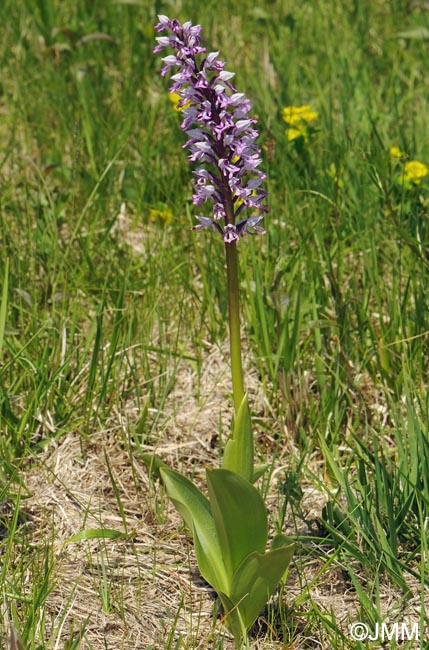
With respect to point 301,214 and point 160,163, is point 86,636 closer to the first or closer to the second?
point 301,214

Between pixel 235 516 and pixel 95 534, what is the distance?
1.47ft

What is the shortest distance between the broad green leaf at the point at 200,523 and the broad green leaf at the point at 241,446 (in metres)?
0.15

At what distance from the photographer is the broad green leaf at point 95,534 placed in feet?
6.97

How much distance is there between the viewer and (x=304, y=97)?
398 centimetres

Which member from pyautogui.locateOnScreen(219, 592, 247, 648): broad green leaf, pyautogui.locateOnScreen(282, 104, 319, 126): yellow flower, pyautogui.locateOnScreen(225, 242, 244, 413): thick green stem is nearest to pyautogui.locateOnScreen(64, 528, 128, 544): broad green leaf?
pyautogui.locateOnScreen(219, 592, 247, 648): broad green leaf

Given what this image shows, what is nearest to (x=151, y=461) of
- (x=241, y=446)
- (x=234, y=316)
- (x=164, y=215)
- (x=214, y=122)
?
(x=241, y=446)

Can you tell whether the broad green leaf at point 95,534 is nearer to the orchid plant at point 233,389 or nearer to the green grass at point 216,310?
the green grass at point 216,310

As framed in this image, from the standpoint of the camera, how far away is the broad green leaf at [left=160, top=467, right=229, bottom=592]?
196 centimetres

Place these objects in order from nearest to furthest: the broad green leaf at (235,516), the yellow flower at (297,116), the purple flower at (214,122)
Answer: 1. the purple flower at (214,122)
2. the broad green leaf at (235,516)
3. the yellow flower at (297,116)

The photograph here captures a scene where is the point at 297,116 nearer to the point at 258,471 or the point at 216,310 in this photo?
the point at 216,310

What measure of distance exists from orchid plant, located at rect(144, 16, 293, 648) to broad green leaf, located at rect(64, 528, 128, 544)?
0.75 feet

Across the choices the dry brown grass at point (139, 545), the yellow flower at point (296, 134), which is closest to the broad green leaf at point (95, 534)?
the dry brown grass at point (139, 545)

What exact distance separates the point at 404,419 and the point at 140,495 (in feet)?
2.50

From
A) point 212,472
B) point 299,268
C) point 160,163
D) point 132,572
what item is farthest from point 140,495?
point 160,163
